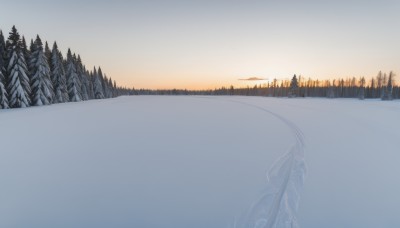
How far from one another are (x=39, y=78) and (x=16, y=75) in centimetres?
599

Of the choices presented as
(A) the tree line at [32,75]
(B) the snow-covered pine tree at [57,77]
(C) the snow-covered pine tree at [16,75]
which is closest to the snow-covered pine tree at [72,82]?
(A) the tree line at [32,75]

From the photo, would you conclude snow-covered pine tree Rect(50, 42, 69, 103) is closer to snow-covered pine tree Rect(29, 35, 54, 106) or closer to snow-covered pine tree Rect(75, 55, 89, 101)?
snow-covered pine tree Rect(29, 35, 54, 106)

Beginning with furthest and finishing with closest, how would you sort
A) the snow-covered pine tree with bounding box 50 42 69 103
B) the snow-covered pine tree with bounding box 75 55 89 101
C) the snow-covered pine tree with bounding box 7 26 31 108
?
the snow-covered pine tree with bounding box 75 55 89 101, the snow-covered pine tree with bounding box 50 42 69 103, the snow-covered pine tree with bounding box 7 26 31 108

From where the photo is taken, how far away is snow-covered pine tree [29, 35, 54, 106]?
43.2 m

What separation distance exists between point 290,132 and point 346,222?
10916 mm

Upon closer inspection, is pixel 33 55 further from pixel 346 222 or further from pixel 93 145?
pixel 346 222

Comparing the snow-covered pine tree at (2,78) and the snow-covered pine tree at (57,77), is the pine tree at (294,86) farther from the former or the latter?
the snow-covered pine tree at (2,78)

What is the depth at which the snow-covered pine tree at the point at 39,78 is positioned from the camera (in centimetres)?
4325

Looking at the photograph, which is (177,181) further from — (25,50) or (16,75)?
(25,50)

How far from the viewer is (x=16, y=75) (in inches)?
1499

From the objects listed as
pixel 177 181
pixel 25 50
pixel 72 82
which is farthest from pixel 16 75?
pixel 177 181

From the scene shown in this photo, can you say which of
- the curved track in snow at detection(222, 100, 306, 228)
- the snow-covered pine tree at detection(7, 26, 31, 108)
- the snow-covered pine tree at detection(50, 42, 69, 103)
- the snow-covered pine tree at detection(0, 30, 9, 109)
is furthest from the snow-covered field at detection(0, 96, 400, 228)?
the snow-covered pine tree at detection(50, 42, 69, 103)

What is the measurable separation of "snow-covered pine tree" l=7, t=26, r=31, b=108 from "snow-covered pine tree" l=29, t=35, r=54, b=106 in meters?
2.03

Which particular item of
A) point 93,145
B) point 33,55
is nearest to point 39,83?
point 33,55
